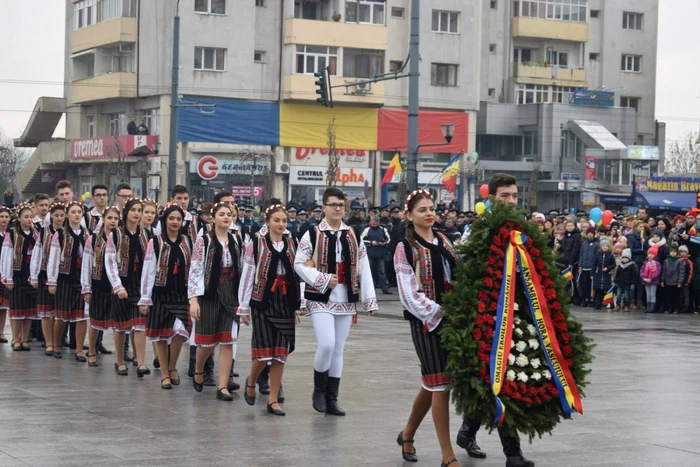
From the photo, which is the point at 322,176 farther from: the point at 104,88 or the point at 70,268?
the point at 70,268

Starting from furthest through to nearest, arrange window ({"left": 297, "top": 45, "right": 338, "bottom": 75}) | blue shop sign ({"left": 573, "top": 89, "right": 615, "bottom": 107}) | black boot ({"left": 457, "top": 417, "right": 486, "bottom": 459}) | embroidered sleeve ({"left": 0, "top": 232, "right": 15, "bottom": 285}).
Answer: blue shop sign ({"left": 573, "top": 89, "right": 615, "bottom": 107}) → window ({"left": 297, "top": 45, "right": 338, "bottom": 75}) → embroidered sleeve ({"left": 0, "top": 232, "right": 15, "bottom": 285}) → black boot ({"left": 457, "top": 417, "right": 486, "bottom": 459})

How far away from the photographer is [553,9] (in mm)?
70000

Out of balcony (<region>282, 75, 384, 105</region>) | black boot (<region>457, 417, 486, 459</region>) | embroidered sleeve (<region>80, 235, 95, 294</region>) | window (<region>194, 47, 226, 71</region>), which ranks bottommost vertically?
black boot (<region>457, 417, 486, 459</region>)

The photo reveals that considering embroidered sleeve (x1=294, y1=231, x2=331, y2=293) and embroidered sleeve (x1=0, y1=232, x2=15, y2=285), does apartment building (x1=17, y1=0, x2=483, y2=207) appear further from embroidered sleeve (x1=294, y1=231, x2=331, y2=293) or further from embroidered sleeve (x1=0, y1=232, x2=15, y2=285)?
embroidered sleeve (x1=294, y1=231, x2=331, y2=293)

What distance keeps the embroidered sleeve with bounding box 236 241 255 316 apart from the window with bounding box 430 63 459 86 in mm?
49626

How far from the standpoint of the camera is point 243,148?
181 feet

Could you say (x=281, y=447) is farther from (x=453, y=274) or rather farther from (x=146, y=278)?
(x=146, y=278)

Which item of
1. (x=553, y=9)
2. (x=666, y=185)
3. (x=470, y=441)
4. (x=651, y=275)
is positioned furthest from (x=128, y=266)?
(x=553, y=9)

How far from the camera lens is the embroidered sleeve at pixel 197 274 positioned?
11.8 metres

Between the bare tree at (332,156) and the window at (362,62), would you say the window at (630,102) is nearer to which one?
the window at (362,62)

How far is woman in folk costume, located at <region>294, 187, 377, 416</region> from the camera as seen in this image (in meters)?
10.6

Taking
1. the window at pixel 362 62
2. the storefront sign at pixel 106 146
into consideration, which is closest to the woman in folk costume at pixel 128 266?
the storefront sign at pixel 106 146

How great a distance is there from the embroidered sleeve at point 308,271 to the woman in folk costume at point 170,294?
8.35 feet

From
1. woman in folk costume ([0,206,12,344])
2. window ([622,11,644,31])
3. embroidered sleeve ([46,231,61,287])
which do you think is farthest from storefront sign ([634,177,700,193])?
embroidered sleeve ([46,231,61,287])
